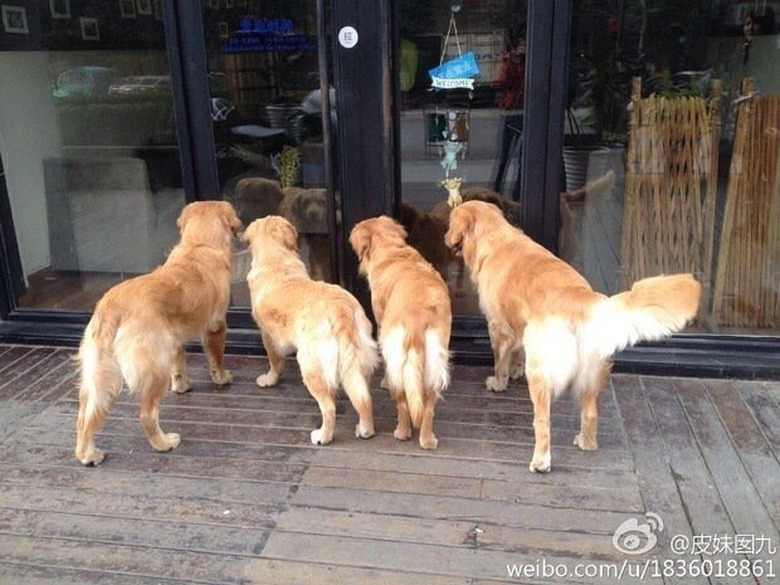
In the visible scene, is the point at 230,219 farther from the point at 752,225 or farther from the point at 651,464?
the point at 752,225

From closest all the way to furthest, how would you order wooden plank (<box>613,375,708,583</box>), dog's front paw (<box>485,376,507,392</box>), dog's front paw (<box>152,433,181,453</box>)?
1. wooden plank (<box>613,375,708,583</box>)
2. dog's front paw (<box>152,433,181,453</box>)
3. dog's front paw (<box>485,376,507,392</box>)

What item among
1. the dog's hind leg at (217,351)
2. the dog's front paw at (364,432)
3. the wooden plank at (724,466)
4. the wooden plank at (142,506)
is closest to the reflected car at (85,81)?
the dog's hind leg at (217,351)

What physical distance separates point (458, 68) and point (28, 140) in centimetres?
332

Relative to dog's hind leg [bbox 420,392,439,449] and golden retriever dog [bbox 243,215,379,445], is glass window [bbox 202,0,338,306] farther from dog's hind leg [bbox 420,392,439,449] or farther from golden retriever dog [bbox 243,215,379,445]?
dog's hind leg [bbox 420,392,439,449]

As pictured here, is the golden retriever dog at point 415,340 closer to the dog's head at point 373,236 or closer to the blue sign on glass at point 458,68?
the dog's head at point 373,236

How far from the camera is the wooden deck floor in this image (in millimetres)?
2559

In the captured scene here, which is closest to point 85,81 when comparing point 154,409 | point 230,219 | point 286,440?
point 230,219

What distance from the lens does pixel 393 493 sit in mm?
2971

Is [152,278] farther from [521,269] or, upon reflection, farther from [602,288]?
[602,288]

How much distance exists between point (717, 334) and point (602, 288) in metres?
0.74

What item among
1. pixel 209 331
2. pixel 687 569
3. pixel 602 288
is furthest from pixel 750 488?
pixel 209 331

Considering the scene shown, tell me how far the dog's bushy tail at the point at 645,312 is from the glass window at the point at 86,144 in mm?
3022

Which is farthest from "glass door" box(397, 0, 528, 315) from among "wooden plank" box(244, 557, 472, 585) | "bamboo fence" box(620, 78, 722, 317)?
"wooden plank" box(244, 557, 472, 585)

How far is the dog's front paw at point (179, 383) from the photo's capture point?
12.8 ft
